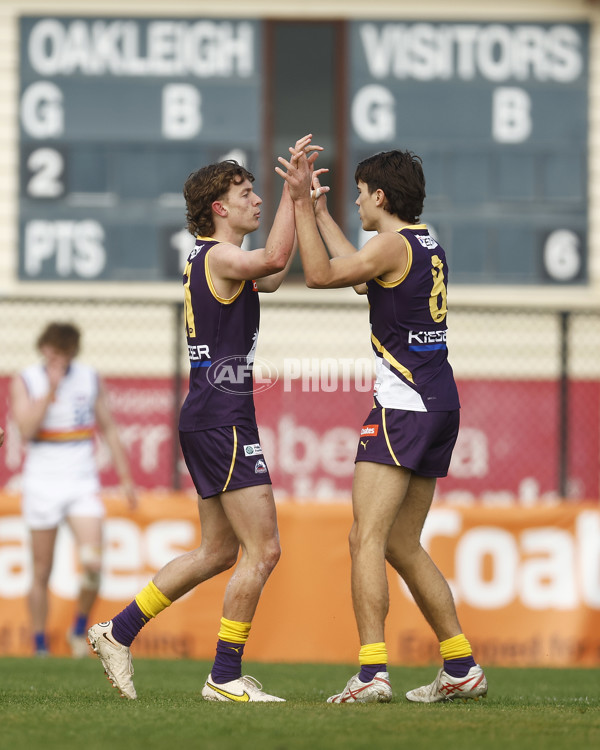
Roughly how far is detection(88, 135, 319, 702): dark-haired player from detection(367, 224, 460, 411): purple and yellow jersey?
0.48 m

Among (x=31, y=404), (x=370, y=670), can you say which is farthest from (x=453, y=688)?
(x=31, y=404)

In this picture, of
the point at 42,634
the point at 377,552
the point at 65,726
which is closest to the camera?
the point at 65,726

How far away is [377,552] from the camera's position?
5.21 m

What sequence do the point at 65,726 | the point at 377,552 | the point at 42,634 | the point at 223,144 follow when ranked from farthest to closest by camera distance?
the point at 223,144 < the point at 42,634 < the point at 377,552 < the point at 65,726

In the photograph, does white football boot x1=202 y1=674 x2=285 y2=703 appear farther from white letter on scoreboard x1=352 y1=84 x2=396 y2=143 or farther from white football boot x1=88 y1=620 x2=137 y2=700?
white letter on scoreboard x1=352 y1=84 x2=396 y2=143

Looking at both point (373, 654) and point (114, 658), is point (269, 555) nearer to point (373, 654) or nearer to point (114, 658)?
point (373, 654)

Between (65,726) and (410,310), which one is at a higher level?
(410,310)

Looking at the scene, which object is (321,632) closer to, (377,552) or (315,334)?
(377,552)

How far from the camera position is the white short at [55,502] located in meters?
8.68

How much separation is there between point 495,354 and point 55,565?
20.3 ft

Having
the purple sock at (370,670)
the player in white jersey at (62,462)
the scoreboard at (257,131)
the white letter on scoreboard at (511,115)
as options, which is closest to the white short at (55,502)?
the player in white jersey at (62,462)

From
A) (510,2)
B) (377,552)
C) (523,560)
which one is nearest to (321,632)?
(523,560)

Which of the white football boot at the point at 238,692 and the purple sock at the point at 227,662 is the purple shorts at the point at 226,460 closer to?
the purple sock at the point at 227,662

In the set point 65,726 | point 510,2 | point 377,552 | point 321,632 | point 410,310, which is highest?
point 510,2
